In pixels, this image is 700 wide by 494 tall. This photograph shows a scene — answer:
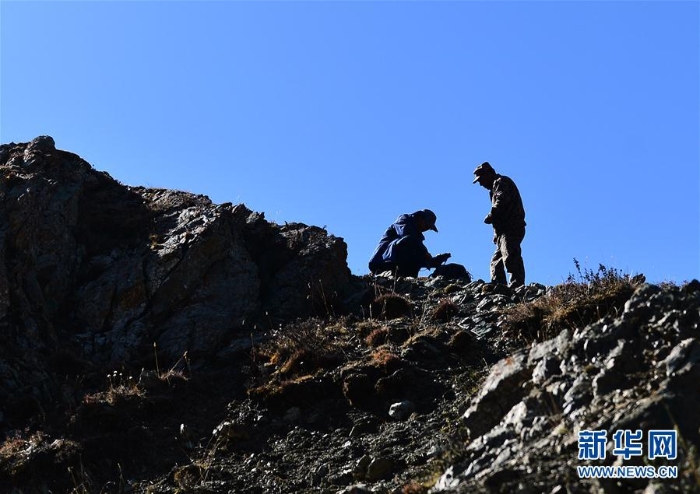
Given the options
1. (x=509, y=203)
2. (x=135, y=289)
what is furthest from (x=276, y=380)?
(x=509, y=203)

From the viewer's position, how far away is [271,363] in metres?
13.8

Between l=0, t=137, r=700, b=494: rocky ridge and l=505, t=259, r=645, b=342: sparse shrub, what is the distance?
14cm

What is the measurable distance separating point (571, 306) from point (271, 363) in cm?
433

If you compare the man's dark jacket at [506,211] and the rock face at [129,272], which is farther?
the man's dark jacket at [506,211]

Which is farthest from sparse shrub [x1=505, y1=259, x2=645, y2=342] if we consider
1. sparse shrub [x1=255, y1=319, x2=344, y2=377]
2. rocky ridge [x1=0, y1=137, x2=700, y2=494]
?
sparse shrub [x1=255, y1=319, x2=344, y2=377]

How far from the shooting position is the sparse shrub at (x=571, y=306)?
12578 mm

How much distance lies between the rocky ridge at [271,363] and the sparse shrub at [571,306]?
0.14 metres

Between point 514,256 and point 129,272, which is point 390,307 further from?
point 129,272

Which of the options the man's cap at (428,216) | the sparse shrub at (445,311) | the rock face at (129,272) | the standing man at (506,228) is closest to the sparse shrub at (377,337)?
the sparse shrub at (445,311)

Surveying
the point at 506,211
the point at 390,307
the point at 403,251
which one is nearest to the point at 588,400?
the point at 390,307

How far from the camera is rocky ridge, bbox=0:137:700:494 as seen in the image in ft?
26.0

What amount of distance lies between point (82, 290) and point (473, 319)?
672 cm

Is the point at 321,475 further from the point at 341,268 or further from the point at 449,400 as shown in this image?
the point at 341,268

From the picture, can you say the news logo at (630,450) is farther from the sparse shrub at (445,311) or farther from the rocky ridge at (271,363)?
the sparse shrub at (445,311)
